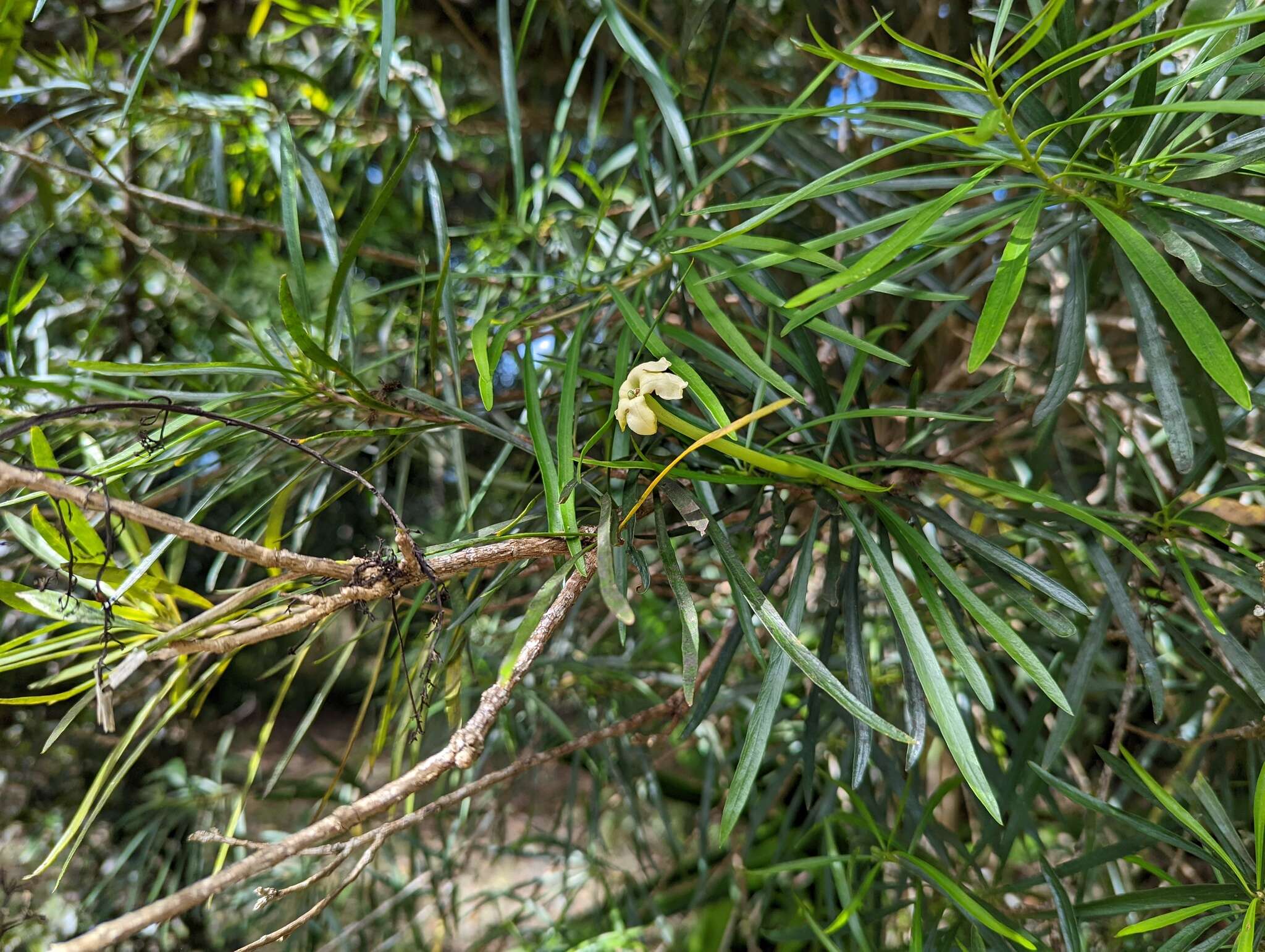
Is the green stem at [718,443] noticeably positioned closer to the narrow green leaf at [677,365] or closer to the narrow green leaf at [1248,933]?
the narrow green leaf at [677,365]

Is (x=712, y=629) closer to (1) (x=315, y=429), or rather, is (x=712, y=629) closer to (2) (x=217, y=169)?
(1) (x=315, y=429)

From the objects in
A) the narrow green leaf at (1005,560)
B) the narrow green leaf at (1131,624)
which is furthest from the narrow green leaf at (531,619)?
the narrow green leaf at (1131,624)

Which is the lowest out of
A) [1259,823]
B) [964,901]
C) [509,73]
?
[964,901]

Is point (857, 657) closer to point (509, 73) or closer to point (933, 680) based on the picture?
point (933, 680)

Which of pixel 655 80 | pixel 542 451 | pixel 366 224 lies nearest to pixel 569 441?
pixel 542 451

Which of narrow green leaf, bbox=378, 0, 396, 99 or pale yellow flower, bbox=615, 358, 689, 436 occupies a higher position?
narrow green leaf, bbox=378, 0, 396, 99

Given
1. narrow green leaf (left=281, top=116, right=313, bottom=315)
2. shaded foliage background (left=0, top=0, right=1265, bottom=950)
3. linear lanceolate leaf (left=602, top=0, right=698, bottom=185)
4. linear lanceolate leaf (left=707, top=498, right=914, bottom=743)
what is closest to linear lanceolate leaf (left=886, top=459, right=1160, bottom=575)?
shaded foliage background (left=0, top=0, right=1265, bottom=950)

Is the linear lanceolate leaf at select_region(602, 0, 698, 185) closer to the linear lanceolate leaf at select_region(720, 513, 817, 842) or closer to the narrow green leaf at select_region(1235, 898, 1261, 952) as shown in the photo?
the linear lanceolate leaf at select_region(720, 513, 817, 842)

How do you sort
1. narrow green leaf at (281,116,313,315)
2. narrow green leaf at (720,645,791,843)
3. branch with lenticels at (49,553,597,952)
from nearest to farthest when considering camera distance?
branch with lenticels at (49,553,597,952)
narrow green leaf at (720,645,791,843)
narrow green leaf at (281,116,313,315)
